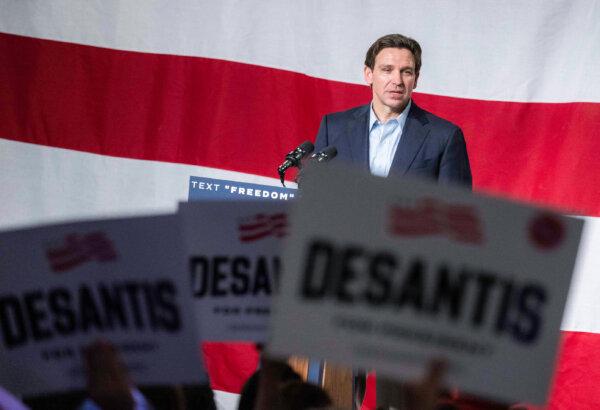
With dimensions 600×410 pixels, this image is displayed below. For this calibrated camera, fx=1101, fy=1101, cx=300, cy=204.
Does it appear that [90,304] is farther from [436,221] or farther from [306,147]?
[306,147]

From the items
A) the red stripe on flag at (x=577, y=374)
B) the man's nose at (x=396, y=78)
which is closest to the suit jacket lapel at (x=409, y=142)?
the man's nose at (x=396, y=78)

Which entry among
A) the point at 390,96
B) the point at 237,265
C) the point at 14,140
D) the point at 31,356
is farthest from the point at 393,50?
the point at 14,140

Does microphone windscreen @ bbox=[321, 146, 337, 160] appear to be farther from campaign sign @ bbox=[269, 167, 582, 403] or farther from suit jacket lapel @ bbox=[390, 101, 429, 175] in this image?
campaign sign @ bbox=[269, 167, 582, 403]

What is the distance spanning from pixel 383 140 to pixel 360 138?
67mm

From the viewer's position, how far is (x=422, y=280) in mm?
1389

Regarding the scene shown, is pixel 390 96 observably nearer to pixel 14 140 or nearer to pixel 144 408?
pixel 144 408

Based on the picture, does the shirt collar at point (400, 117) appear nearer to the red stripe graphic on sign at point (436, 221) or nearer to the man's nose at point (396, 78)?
the man's nose at point (396, 78)

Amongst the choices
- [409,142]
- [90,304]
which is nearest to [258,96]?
[409,142]

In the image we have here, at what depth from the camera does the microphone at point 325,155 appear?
109 inches

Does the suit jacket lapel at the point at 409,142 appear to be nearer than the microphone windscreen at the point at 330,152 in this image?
No

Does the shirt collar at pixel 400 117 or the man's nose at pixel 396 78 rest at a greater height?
the man's nose at pixel 396 78

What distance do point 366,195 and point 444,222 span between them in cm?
10

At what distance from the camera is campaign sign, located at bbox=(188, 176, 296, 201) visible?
13.6 feet

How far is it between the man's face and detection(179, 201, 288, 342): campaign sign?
1399 mm
